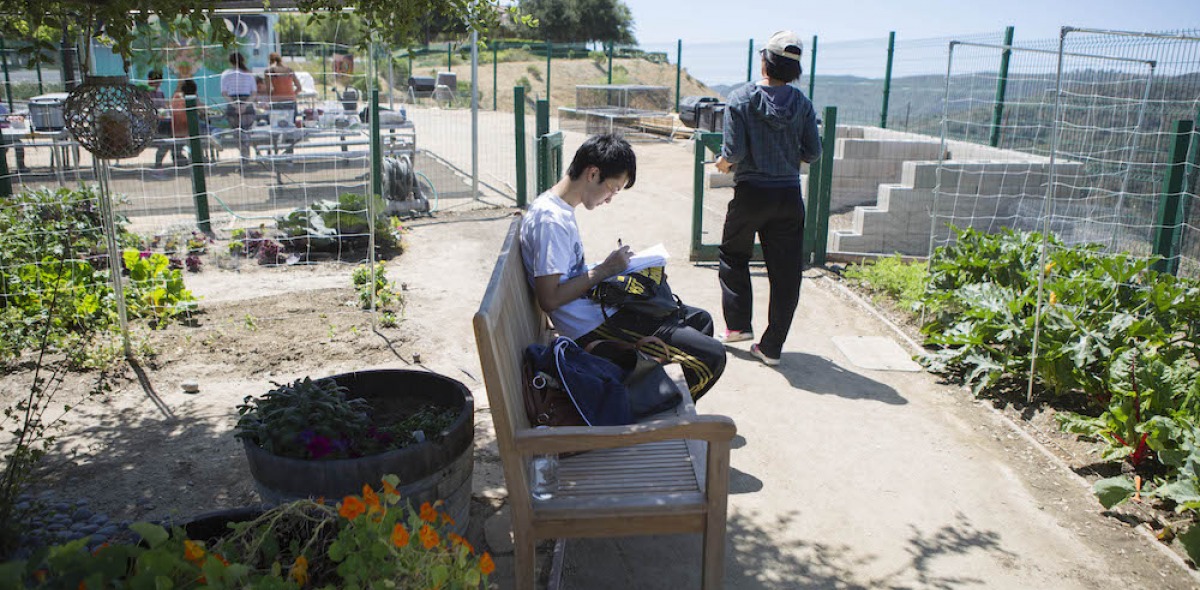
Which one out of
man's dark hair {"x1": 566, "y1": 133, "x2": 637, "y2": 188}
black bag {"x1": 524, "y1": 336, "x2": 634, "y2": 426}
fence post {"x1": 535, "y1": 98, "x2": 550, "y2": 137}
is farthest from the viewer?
fence post {"x1": 535, "y1": 98, "x2": 550, "y2": 137}

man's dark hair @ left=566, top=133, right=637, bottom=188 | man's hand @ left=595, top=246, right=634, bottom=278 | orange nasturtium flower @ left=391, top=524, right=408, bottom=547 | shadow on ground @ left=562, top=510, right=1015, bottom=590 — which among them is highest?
man's dark hair @ left=566, top=133, right=637, bottom=188

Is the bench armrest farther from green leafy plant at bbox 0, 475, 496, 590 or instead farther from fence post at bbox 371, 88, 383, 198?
fence post at bbox 371, 88, 383, 198

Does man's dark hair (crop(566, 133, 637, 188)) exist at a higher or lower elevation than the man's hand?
higher

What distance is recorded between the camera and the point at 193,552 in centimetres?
186

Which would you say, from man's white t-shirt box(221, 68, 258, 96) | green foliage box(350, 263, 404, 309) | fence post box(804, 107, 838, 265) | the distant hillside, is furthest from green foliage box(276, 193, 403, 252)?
the distant hillside

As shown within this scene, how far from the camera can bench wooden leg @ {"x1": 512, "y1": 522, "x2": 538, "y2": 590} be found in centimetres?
272

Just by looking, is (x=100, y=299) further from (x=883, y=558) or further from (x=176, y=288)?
(x=883, y=558)

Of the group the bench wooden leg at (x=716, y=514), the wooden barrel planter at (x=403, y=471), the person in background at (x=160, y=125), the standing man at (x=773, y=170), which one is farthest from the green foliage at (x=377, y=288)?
the person in background at (x=160, y=125)

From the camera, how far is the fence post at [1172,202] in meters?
6.55

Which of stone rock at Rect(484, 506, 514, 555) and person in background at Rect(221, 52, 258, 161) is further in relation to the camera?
person in background at Rect(221, 52, 258, 161)

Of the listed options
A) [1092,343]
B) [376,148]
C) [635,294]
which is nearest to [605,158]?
[635,294]

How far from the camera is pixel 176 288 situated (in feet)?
19.8

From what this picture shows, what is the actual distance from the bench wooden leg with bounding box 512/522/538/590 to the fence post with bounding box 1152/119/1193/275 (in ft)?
19.5

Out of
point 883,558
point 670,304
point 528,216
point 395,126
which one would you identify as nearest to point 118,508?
point 528,216
